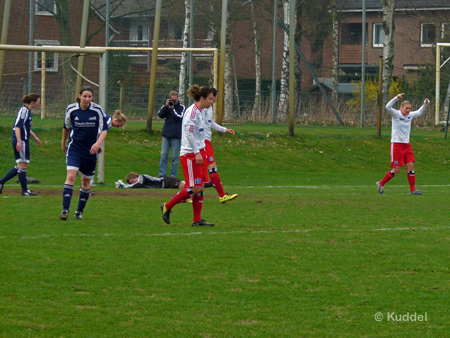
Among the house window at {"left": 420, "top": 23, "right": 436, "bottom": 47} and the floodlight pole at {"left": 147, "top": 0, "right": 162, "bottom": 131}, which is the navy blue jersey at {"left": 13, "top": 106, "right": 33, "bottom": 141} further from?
the house window at {"left": 420, "top": 23, "right": 436, "bottom": 47}

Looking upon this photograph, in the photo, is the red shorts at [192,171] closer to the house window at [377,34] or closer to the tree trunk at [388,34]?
the tree trunk at [388,34]

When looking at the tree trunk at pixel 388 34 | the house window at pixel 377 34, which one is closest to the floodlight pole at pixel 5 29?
the tree trunk at pixel 388 34

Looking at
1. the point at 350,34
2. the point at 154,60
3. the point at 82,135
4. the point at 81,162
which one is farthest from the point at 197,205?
the point at 350,34

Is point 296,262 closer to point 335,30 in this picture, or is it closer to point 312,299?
point 312,299

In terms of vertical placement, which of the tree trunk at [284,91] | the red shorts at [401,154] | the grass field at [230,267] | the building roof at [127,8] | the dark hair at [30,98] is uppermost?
the building roof at [127,8]

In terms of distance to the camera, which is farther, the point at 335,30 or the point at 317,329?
the point at 335,30

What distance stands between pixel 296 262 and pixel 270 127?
1820 centimetres

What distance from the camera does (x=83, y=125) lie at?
31.3 feet

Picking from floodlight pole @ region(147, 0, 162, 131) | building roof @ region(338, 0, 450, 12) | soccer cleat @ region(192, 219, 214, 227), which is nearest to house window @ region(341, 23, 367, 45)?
building roof @ region(338, 0, 450, 12)

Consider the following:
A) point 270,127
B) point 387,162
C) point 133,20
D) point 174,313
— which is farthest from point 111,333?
point 133,20

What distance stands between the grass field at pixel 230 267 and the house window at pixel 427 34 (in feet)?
96.7

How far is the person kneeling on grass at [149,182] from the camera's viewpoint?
49.9 ft

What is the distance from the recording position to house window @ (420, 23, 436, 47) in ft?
135

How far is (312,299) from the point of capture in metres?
5.77
